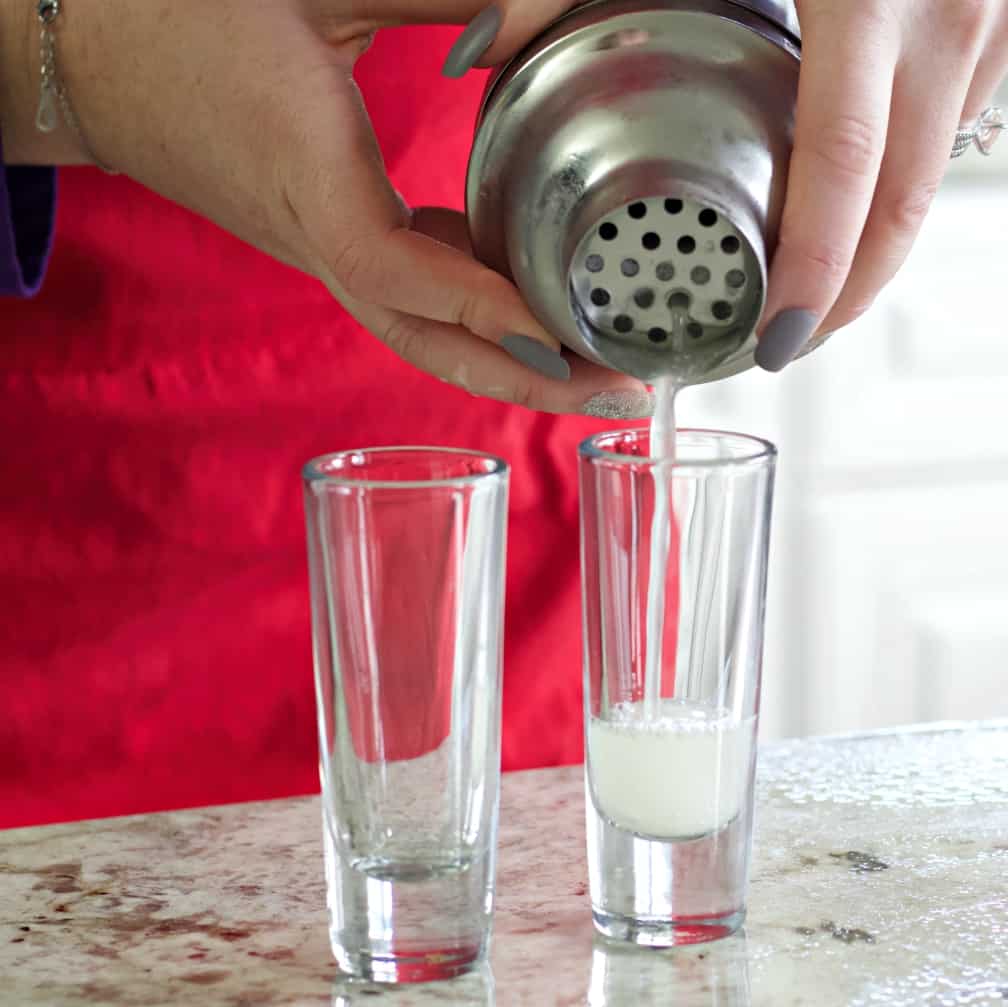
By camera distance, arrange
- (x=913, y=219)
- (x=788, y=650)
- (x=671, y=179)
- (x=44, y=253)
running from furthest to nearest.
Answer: (x=788, y=650) < (x=44, y=253) < (x=913, y=219) < (x=671, y=179)

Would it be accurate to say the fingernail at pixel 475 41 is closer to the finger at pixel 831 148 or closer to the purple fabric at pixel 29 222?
the finger at pixel 831 148

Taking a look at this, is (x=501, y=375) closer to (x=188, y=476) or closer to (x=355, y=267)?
(x=355, y=267)

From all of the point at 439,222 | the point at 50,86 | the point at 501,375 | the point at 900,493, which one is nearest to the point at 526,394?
the point at 501,375

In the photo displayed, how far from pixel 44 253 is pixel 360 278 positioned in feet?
1.10

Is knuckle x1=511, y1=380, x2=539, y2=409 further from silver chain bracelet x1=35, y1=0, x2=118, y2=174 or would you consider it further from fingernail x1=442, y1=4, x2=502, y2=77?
silver chain bracelet x1=35, y1=0, x2=118, y2=174

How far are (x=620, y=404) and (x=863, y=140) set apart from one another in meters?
0.20

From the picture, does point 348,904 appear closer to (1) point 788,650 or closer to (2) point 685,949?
(2) point 685,949

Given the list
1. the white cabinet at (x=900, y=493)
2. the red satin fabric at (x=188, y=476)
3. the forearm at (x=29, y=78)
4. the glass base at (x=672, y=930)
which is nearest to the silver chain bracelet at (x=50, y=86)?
the forearm at (x=29, y=78)

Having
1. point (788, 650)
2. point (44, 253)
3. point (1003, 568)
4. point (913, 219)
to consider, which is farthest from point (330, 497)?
point (1003, 568)

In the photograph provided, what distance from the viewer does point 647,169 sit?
635 mm

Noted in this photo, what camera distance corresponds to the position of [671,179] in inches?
24.9

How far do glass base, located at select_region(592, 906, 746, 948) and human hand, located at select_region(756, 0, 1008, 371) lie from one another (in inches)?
9.4

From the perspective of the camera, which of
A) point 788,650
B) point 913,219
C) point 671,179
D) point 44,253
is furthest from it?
point 788,650

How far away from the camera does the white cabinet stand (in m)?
1.93
